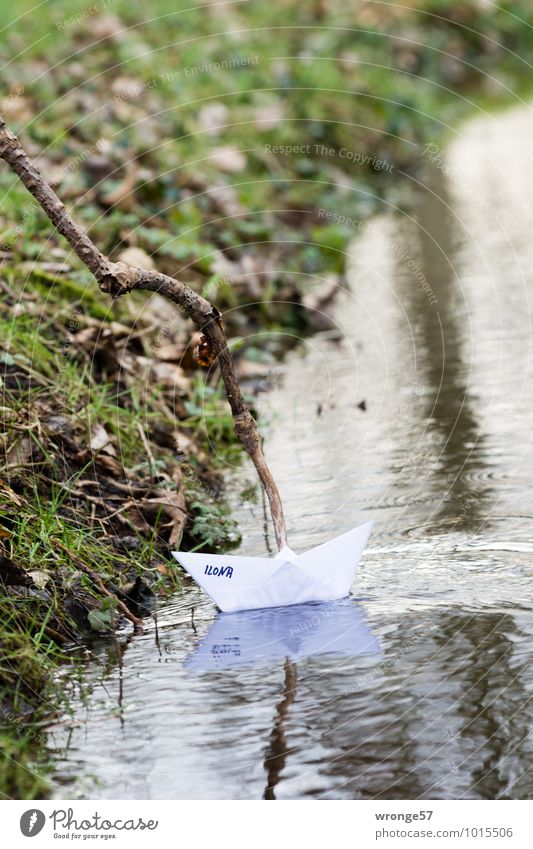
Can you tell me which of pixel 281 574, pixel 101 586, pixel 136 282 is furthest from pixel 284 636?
pixel 136 282

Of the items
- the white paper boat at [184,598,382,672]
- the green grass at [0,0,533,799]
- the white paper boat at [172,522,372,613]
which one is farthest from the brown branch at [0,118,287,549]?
the green grass at [0,0,533,799]

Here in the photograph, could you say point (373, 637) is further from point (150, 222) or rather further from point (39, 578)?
point (150, 222)

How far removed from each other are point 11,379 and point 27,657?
1.53 m

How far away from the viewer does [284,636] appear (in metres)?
3.12

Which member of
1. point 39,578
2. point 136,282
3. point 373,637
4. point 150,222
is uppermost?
point 150,222

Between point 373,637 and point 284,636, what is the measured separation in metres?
0.23

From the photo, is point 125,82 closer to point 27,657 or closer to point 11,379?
point 11,379

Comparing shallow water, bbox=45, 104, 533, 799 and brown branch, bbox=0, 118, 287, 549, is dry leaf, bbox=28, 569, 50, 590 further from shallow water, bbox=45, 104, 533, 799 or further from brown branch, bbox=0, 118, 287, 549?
brown branch, bbox=0, 118, 287, 549

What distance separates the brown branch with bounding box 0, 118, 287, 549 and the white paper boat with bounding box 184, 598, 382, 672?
0.62ft

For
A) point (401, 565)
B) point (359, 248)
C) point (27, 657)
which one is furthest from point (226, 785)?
point (359, 248)

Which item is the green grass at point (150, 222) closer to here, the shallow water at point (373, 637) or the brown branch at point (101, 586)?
the brown branch at point (101, 586)

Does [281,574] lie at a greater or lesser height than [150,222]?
lesser

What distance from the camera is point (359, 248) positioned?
7.98 m

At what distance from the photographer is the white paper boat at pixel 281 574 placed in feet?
10.6
